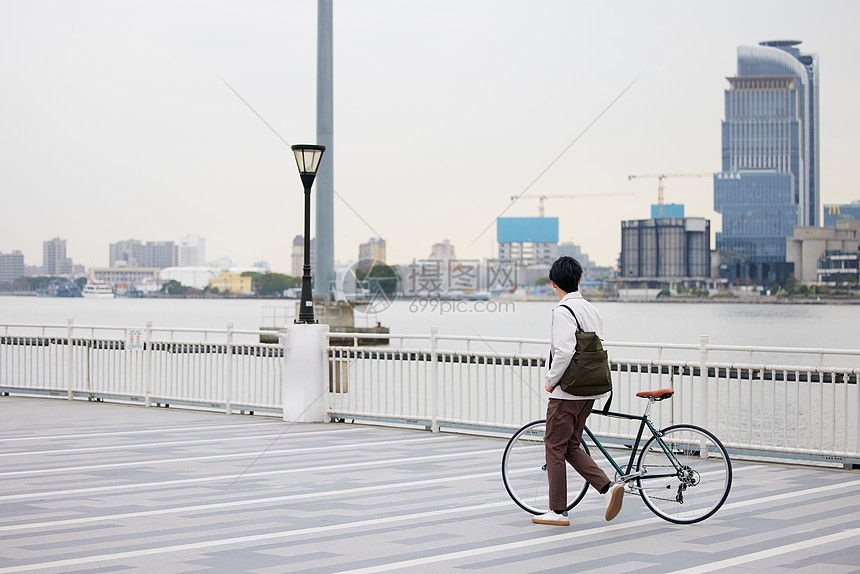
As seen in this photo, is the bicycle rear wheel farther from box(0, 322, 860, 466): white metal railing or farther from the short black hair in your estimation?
box(0, 322, 860, 466): white metal railing

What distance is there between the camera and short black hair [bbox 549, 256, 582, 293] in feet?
22.0

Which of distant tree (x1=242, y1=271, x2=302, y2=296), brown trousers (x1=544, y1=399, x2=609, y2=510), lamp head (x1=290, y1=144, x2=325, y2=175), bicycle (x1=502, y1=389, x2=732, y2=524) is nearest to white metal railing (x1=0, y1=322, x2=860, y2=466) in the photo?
lamp head (x1=290, y1=144, x2=325, y2=175)

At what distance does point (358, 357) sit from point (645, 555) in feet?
24.8

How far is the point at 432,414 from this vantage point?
1169 centimetres

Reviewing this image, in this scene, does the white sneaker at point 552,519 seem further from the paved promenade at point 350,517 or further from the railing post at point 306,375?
the railing post at point 306,375

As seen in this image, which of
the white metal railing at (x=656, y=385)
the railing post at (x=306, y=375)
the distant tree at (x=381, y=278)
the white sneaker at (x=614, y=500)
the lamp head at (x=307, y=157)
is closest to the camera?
A: the white sneaker at (x=614, y=500)

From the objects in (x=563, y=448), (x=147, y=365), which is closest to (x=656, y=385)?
(x=563, y=448)

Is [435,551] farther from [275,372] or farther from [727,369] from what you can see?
[275,372]

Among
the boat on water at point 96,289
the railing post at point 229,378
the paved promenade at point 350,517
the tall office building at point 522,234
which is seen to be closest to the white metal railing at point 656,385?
the paved promenade at point 350,517

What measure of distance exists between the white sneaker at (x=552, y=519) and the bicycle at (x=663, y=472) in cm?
20

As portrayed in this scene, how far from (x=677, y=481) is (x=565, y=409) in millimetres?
1050

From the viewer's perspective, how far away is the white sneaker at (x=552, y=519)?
6.75 meters

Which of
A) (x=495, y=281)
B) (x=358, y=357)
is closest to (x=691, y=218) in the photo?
(x=495, y=281)

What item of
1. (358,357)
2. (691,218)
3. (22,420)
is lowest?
(22,420)
